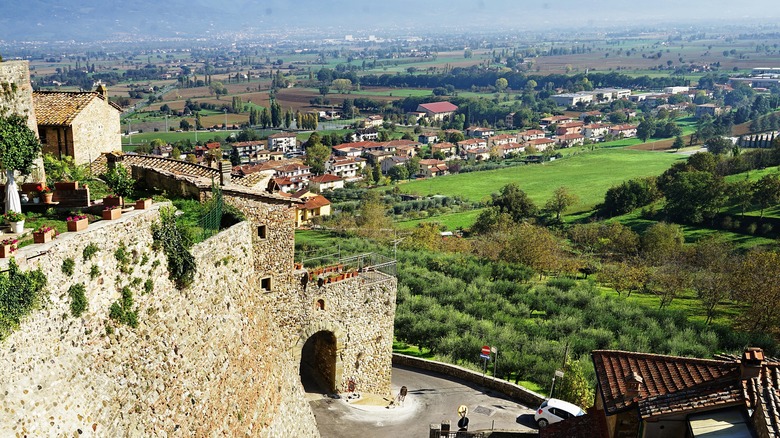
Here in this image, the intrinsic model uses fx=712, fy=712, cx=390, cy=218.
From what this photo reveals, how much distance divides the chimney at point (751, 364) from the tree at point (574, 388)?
10.9 meters

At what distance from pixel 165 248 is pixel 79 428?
13.0ft

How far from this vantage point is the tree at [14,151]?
14.1 m

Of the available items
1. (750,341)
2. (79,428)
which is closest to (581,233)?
(750,341)

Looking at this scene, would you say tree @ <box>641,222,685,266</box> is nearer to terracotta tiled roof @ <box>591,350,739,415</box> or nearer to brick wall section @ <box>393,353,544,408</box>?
brick wall section @ <box>393,353,544,408</box>

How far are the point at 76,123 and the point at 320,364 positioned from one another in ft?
35.0

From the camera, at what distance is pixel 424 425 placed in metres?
22.1

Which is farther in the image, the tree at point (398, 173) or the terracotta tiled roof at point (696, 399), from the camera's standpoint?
the tree at point (398, 173)

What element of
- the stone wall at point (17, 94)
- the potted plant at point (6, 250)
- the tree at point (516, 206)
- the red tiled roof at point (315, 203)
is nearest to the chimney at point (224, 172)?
the stone wall at point (17, 94)

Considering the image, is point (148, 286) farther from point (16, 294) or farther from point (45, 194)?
point (45, 194)

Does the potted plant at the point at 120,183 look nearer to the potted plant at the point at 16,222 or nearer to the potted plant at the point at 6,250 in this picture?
the potted plant at the point at 16,222

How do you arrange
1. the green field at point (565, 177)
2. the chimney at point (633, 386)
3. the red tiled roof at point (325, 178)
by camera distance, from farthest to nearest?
the red tiled roof at point (325, 178), the green field at point (565, 177), the chimney at point (633, 386)

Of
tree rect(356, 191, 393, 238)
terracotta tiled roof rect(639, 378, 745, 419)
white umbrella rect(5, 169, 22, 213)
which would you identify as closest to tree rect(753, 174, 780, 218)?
tree rect(356, 191, 393, 238)

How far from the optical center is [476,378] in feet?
83.5

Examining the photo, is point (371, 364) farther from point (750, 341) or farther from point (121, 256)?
point (750, 341)
